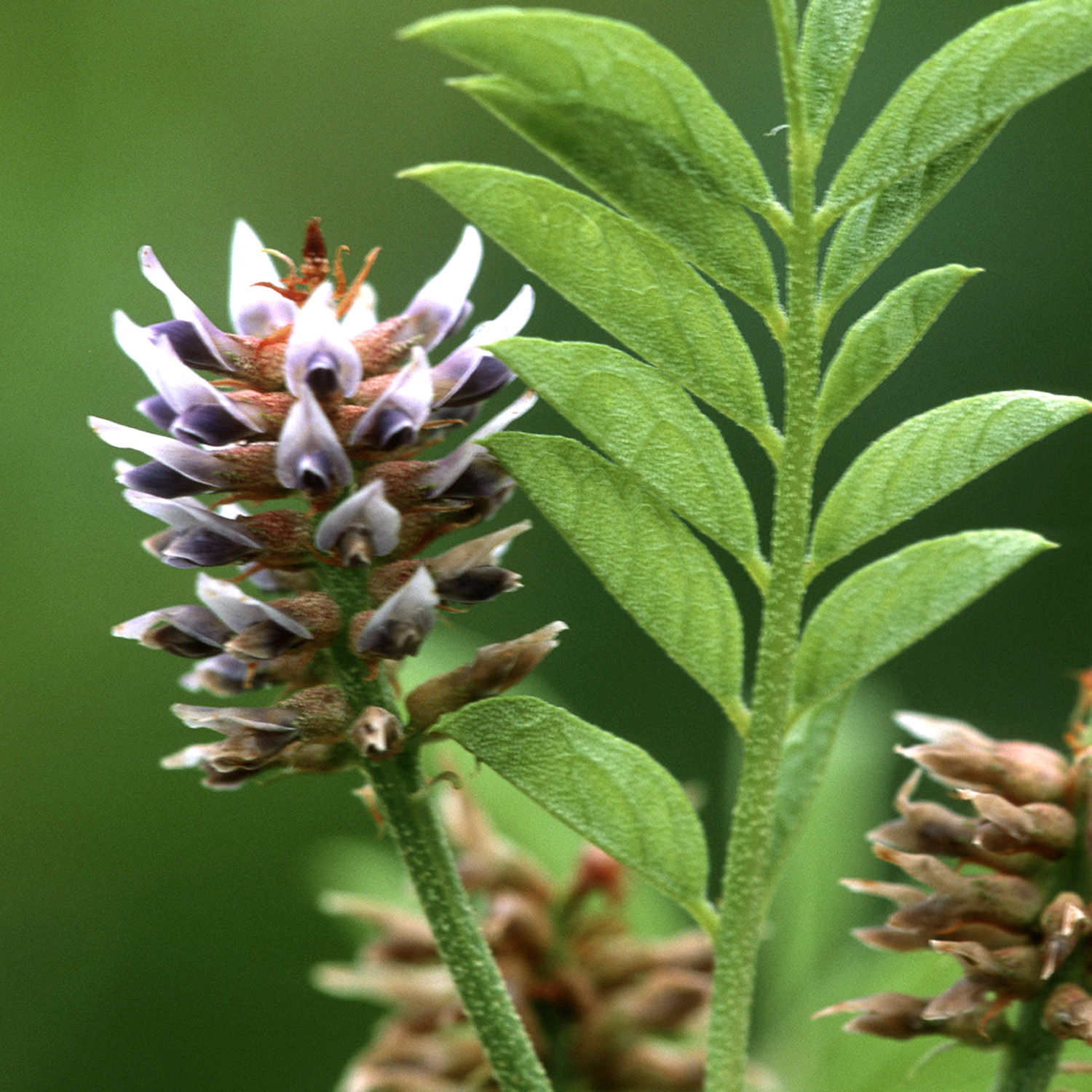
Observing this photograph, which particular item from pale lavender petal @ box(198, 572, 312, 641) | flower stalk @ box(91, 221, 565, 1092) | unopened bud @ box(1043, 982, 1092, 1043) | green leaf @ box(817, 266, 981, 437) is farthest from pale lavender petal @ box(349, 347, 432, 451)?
unopened bud @ box(1043, 982, 1092, 1043)

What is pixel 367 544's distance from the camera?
0.76 meters

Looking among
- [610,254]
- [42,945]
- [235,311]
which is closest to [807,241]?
[610,254]

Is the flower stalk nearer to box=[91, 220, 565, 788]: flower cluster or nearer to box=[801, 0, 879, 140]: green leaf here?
box=[91, 220, 565, 788]: flower cluster

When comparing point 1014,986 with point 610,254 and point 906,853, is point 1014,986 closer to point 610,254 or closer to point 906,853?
point 906,853

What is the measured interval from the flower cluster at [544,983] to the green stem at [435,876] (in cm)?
35

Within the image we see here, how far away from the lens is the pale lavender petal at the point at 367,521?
746 mm

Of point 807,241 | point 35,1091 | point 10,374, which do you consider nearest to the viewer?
point 807,241

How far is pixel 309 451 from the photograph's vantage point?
0.76 metres

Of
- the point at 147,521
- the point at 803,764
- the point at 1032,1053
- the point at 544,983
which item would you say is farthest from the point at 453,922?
the point at 147,521

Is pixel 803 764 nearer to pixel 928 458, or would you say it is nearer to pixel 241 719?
pixel 928 458

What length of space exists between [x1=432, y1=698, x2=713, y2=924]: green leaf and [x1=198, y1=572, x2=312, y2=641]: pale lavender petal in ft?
0.31

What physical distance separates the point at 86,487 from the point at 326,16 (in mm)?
2375

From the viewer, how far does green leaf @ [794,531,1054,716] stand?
2.45 feet

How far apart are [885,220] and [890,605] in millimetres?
199
